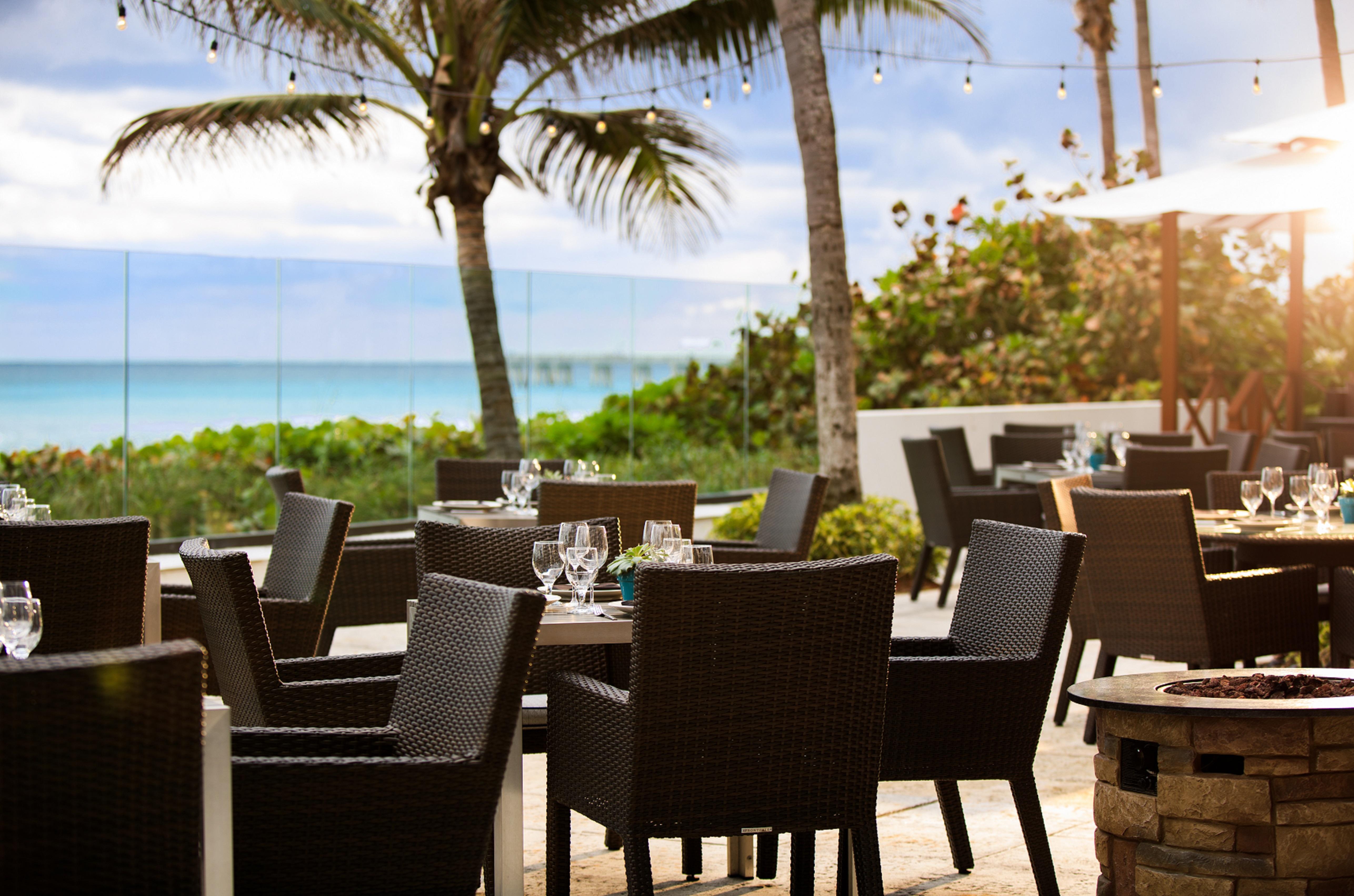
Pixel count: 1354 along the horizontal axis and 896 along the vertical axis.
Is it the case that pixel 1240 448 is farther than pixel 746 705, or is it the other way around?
pixel 1240 448

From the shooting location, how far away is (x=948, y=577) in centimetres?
784

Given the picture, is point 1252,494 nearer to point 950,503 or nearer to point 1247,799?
point 950,503

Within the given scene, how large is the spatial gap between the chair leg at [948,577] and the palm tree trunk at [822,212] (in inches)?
32.0

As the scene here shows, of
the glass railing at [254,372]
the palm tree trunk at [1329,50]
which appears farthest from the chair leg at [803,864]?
the palm tree trunk at [1329,50]

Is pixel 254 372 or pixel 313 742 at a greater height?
pixel 254 372

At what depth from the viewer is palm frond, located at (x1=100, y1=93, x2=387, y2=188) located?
29.9 ft

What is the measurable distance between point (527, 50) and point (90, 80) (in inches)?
337

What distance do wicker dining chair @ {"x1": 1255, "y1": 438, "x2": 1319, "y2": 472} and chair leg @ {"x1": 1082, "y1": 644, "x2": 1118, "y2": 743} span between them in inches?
91.2

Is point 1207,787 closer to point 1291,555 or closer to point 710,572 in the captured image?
point 710,572

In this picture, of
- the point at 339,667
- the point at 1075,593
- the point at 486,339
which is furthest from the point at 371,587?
the point at 486,339

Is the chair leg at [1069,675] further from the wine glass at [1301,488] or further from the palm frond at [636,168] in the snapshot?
the palm frond at [636,168]

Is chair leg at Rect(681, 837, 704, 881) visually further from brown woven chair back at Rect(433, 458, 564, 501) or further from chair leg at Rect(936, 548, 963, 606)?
chair leg at Rect(936, 548, 963, 606)

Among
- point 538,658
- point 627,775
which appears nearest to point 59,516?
point 538,658

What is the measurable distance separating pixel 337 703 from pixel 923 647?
142 cm
